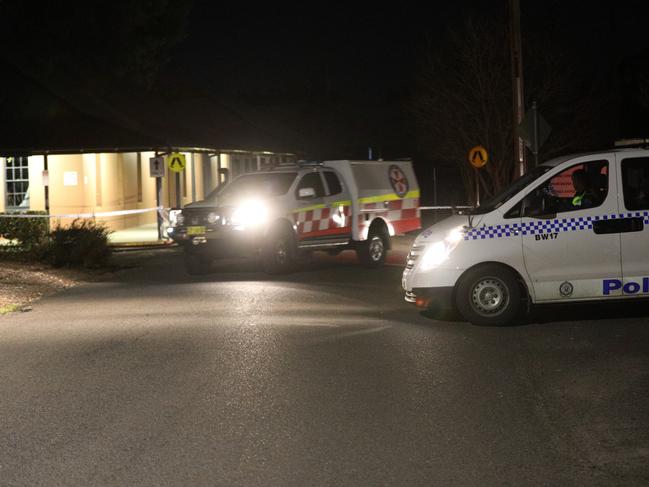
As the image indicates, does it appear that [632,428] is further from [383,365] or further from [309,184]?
[309,184]

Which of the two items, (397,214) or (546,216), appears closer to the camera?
(546,216)

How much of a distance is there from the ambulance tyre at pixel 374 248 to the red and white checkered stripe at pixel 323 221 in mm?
426

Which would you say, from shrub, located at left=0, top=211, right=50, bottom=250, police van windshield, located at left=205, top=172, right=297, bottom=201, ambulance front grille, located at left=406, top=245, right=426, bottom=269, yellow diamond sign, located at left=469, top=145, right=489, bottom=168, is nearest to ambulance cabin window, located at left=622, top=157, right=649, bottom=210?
ambulance front grille, located at left=406, top=245, right=426, bottom=269

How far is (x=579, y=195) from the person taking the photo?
37.5 ft

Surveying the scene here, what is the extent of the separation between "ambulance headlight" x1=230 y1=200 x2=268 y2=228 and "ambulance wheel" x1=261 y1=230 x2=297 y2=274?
360 millimetres

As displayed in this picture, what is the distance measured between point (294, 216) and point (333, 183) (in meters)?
1.27

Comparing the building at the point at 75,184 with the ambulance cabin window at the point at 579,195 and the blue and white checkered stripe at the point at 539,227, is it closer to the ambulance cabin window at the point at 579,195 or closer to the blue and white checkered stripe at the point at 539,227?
the blue and white checkered stripe at the point at 539,227

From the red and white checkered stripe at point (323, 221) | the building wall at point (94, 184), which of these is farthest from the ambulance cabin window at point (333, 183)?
the building wall at point (94, 184)

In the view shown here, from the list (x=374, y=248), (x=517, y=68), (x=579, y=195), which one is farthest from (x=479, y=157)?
(x=579, y=195)

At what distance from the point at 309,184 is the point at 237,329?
7.96 m

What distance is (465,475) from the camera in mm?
5812

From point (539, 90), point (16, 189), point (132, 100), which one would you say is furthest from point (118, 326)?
point (539, 90)

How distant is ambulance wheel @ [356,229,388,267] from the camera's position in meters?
19.7

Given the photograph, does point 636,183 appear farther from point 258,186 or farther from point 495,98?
point 495,98
